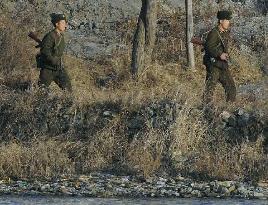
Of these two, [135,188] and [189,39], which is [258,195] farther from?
[189,39]

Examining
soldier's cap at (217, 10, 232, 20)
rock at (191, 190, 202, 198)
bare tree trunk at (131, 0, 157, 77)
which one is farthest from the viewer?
bare tree trunk at (131, 0, 157, 77)

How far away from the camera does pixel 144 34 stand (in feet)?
62.4

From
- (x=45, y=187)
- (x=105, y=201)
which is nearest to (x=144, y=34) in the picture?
(x=45, y=187)

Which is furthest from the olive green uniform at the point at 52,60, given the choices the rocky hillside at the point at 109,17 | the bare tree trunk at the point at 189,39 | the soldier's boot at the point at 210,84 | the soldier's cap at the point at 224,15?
the rocky hillside at the point at 109,17

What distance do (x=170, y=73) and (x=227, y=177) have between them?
6.98 meters

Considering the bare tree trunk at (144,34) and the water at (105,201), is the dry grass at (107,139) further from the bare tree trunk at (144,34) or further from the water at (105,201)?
the bare tree trunk at (144,34)

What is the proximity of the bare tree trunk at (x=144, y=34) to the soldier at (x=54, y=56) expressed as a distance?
3525 mm

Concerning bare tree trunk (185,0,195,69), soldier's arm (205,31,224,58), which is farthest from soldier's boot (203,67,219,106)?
bare tree trunk (185,0,195,69)

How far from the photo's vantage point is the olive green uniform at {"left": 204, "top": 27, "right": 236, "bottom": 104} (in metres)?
14.8

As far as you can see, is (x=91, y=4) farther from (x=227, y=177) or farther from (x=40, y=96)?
(x=227, y=177)

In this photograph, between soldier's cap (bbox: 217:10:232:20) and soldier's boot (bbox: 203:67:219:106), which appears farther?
soldier's cap (bbox: 217:10:232:20)

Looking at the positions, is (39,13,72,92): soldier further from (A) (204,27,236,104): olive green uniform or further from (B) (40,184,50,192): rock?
(B) (40,184,50,192): rock

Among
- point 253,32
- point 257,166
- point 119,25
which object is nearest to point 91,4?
point 119,25

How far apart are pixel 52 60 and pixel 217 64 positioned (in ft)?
9.93
